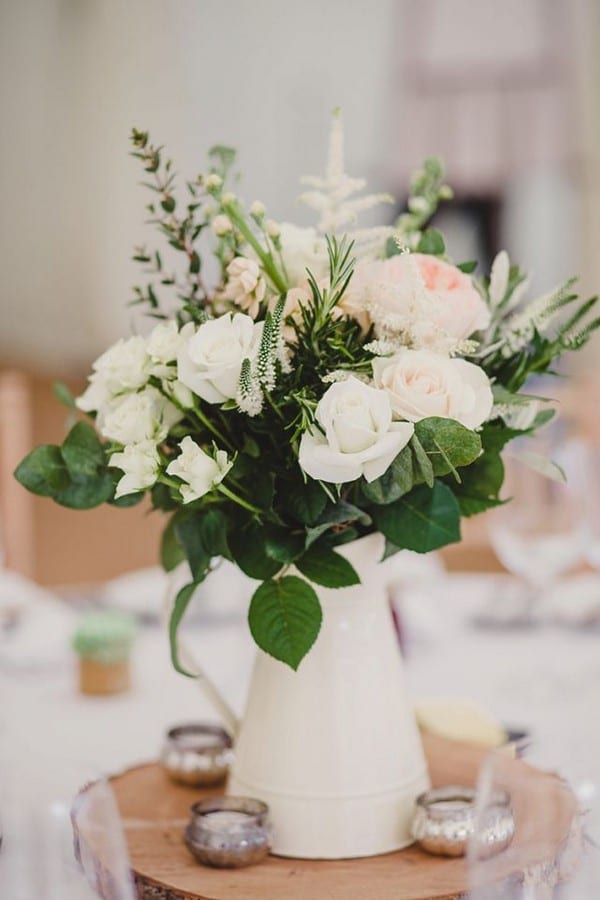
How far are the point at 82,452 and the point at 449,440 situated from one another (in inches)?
11.4

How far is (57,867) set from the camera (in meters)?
0.70

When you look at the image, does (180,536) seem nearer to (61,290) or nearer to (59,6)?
(61,290)

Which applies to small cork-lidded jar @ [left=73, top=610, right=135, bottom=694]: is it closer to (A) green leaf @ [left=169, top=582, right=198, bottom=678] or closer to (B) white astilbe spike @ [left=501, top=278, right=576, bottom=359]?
(A) green leaf @ [left=169, top=582, right=198, bottom=678]

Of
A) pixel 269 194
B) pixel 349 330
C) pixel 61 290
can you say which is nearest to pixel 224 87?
pixel 269 194

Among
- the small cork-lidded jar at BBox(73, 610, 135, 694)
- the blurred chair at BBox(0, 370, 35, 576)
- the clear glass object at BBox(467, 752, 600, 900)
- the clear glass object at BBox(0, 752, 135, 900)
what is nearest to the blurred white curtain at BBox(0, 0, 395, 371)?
the blurred chair at BBox(0, 370, 35, 576)

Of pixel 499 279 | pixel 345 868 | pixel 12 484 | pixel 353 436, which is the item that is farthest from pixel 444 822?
pixel 12 484

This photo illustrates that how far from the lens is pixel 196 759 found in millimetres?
878

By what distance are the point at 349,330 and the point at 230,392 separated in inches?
3.9

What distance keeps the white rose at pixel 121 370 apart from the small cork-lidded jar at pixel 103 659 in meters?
0.52

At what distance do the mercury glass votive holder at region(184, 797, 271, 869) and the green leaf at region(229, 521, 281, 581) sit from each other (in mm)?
162

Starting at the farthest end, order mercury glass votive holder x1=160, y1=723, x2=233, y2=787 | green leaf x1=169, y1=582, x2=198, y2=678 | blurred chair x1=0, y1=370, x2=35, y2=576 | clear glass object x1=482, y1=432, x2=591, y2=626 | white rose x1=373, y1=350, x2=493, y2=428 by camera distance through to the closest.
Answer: blurred chair x1=0, y1=370, x2=35, y2=576, clear glass object x1=482, y1=432, x2=591, y2=626, mercury glass votive holder x1=160, y1=723, x2=233, y2=787, green leaf x1=169, y1=582, x2=198, y2=678, white rose x1=373, y1=350, x2=493, y2=428

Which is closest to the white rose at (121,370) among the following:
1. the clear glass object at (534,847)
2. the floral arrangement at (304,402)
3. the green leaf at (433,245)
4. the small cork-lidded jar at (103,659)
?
the floral arrangement at (304,402)

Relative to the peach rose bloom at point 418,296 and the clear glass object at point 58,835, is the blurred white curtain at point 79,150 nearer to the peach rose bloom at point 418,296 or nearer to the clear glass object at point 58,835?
the clear glass object at point 58,835

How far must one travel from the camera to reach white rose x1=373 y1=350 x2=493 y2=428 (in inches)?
25.7
